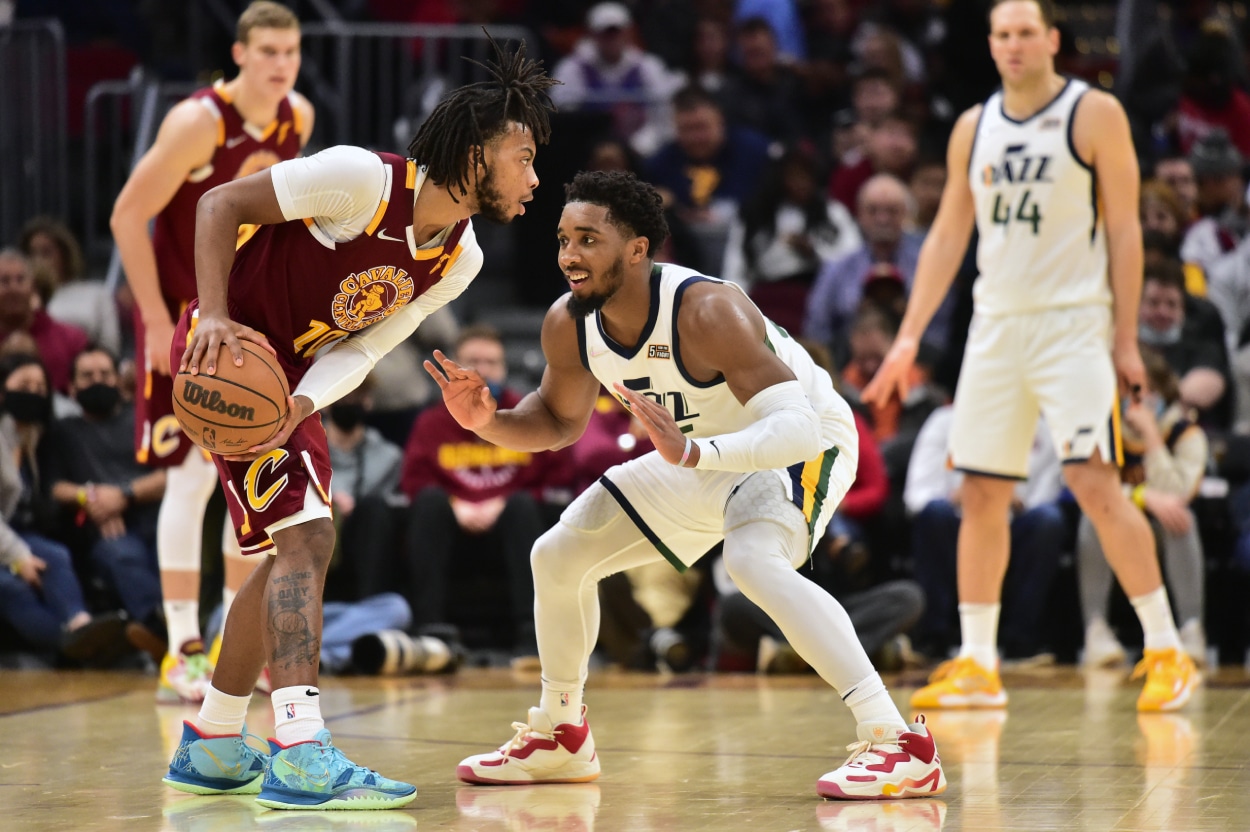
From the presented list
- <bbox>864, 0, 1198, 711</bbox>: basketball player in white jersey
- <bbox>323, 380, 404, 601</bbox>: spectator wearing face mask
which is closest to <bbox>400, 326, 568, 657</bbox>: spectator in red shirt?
<bbox>323, 380, 404, 601</bbox>: spectator wearing face mask

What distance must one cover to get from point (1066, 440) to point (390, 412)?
4.16 m

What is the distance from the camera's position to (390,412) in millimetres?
8852

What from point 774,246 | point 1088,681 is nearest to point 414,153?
point 1088,681

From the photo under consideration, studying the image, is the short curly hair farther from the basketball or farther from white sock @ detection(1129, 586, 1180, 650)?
white sock @ detection(1129, 586, 1180, 650)

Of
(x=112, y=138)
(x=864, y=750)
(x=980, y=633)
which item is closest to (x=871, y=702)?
(x=864, y=750)

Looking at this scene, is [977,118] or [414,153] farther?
[977,118]

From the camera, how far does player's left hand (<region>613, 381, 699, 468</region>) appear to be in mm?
3871

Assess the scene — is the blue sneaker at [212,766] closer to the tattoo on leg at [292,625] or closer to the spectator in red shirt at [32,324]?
the tattoo on leg at [292,625]

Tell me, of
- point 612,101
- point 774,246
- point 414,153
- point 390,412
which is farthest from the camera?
point 612,101

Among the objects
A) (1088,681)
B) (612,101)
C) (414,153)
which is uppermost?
(612,101)

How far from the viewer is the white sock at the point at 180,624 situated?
6.10 meters

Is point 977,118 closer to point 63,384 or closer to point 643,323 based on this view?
point 643,323

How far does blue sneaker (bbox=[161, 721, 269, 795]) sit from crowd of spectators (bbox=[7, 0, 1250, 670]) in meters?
2.72

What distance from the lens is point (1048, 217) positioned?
19.4 ft
